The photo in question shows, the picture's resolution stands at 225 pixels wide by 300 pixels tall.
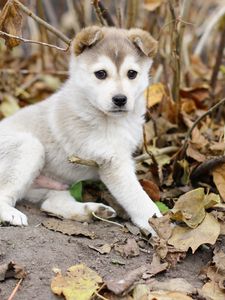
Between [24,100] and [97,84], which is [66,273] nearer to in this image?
[97,84]

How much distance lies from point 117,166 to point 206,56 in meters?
5.04

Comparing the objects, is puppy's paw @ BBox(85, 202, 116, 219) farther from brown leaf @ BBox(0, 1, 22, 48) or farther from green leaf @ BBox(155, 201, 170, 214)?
brown leaf @ BBox(0, 1, 22, 48)

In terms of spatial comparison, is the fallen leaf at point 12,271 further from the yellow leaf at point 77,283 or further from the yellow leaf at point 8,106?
the yellow leaf at point 8,106

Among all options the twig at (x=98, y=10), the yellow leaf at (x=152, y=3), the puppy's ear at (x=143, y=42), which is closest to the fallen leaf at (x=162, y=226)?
the puppy's ear at (x=143, y=42)

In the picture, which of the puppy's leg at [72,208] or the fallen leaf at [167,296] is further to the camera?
the puppy's leg at [72,208]

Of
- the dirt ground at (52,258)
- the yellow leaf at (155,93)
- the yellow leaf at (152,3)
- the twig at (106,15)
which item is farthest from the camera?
the yellow leaf at (152,3)

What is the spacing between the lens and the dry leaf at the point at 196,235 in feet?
12.7

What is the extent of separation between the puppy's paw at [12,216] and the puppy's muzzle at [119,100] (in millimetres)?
1031

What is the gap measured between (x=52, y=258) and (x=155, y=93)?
2.55 metres

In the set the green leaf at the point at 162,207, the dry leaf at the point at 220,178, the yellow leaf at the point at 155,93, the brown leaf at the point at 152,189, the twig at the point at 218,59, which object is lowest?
the green leaf at the point at 162,207

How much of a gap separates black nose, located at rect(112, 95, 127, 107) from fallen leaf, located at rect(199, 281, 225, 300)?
4.66 ft

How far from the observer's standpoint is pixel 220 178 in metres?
4.70

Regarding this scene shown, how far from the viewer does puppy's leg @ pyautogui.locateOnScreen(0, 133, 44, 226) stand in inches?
173

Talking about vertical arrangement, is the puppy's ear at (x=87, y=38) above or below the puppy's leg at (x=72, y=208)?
above
